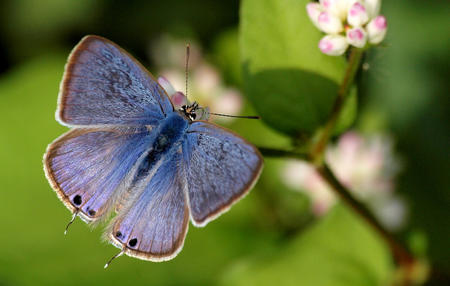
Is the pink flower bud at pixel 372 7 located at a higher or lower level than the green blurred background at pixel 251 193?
higher

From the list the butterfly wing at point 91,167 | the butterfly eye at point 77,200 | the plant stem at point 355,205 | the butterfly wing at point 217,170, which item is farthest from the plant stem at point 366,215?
the butterfly eye at point 77,200

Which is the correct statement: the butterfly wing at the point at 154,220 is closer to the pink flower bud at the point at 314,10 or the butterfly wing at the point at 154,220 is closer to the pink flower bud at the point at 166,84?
the pink flower bud at the point at 166,84

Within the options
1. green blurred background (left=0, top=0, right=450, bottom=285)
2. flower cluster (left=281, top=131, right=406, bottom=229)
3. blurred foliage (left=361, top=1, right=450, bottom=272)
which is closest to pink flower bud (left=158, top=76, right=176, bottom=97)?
green blurred background (left=0, top=0, right=450, bottom=285)

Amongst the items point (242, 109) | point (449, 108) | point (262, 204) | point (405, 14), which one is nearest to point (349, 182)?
point (262, 204)

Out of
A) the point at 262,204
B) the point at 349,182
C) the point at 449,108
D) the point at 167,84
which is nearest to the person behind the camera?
the point at 167,84

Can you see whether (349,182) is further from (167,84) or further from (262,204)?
(167,84)

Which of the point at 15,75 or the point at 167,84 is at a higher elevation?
the point at 167,84
